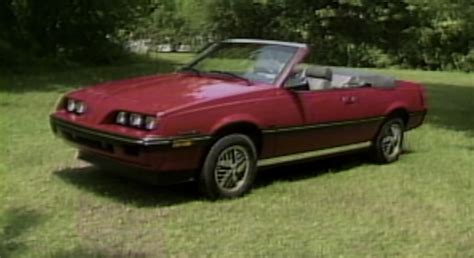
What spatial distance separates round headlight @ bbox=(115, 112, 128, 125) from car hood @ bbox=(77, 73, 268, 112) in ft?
0.37

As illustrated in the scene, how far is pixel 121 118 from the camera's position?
6.03m

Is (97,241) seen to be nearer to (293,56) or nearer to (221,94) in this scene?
(221,94)

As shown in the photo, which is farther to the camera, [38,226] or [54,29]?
[54,29]

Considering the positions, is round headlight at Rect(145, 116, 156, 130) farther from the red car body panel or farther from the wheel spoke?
the wheel spoke

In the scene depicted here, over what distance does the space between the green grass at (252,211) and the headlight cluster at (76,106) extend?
64 cm

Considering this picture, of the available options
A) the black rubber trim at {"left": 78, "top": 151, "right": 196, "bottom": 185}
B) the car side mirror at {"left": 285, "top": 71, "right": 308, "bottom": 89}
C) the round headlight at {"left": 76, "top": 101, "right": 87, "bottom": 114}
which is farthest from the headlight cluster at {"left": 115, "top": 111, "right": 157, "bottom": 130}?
the car side mirror at {"left": 285, "top": 71, "right": 308, "bottom": 89}

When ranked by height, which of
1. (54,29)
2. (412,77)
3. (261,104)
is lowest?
(412,77)

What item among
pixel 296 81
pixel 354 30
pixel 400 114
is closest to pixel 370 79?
pixel 400 114

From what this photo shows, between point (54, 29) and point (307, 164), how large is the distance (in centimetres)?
1263

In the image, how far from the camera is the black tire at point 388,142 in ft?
25.8

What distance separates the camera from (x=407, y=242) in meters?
5.30

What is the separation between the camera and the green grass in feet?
16.7

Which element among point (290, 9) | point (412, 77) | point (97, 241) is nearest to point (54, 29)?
point (412, 77)

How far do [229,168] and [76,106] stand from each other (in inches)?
56.8
